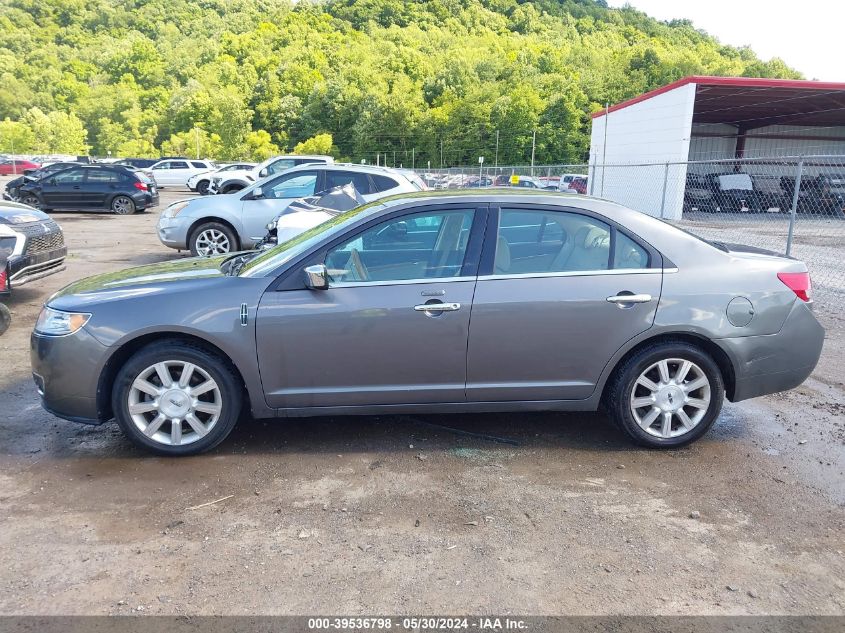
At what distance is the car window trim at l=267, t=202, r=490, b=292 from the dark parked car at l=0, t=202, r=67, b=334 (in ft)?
15.3

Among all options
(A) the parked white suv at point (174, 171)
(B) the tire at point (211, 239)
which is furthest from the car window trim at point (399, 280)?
(A) the parked white suv at point (174, 171)

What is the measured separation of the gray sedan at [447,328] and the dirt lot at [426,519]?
32 centimetres

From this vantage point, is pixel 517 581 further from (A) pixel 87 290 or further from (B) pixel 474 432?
(A) pixel 87 290

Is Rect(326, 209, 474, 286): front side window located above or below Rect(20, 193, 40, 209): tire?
above

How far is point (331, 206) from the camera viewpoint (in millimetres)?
9273

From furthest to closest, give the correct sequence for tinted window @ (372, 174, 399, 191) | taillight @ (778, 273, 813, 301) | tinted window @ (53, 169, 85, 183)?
tinted window @ (53, 169, 85, 183) < tinted window @ (372, 174, 399, 191) < taillight @ (778, 273, 813, 301)

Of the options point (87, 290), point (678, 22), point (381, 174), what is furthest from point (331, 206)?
point (678, 22)

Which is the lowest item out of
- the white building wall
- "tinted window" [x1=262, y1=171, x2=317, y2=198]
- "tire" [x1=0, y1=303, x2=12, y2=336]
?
"tire" [x1=0, y1=303, x2=12, y2=336]

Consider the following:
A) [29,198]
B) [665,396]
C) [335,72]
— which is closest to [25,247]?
[665,396]

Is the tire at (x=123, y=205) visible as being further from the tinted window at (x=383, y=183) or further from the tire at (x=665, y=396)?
the tire at (x=665, y=396)

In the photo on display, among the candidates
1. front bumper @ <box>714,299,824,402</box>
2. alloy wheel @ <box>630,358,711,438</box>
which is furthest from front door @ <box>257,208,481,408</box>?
front bumper @ <box>714,299,824,402</box>

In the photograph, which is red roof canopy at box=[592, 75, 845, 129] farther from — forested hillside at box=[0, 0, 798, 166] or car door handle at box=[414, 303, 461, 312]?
forested hillside at box=[0, 0, 798, 166]

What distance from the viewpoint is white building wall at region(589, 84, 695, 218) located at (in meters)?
26.3

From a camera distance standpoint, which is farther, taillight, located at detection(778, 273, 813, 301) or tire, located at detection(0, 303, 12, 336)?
tire, located at detection(0, 303, 12, 336)
